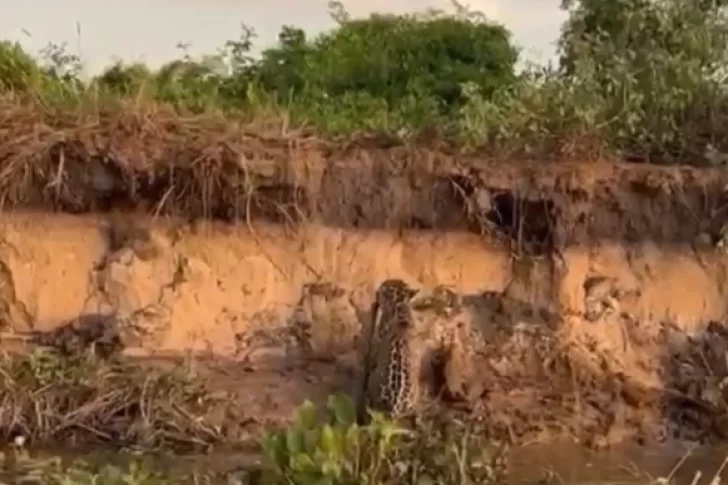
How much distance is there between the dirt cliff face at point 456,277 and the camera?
8.76 meters

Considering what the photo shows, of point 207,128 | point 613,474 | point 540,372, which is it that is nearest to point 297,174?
point 207,128

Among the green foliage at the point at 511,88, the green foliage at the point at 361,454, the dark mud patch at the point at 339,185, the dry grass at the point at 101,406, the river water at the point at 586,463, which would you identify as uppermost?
the green foliage at the point at 511,88

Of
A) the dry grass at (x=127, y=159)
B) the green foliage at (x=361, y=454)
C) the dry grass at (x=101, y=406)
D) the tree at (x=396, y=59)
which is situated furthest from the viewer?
the tree at (x=396, y=59)

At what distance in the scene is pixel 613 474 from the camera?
754 centimetres

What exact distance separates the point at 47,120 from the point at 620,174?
3.64m

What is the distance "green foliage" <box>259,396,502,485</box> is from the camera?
17.8ft

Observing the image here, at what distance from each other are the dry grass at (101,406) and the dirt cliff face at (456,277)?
510 millimetres

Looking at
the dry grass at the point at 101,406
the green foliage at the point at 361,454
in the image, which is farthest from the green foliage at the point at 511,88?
the green foliage at the point at 361,454

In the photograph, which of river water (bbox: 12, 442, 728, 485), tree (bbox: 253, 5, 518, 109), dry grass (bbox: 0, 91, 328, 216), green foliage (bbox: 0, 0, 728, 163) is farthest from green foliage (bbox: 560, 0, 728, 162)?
dry grass (bbox: 0, 91, 328, 216)

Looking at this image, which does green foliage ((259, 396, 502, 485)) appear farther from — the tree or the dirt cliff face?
the tree

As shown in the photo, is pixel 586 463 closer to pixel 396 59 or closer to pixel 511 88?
pixel 511 88

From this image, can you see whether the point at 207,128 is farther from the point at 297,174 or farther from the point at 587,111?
the point at 587,111

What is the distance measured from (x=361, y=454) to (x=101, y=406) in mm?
2550

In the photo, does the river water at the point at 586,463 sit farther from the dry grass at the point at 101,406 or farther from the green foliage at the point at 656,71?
the green foliage at the point at 656,71
